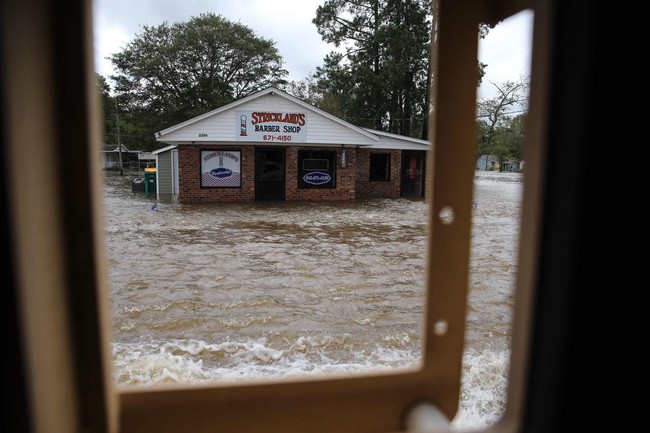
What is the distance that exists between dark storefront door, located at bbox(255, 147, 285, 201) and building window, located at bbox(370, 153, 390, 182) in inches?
202

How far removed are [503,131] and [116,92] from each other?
33.8 m

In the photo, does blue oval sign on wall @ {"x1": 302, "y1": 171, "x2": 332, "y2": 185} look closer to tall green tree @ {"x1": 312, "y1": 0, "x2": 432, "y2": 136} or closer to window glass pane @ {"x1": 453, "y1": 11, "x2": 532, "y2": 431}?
window glass pane @ {"x1": 453, "y1": 11, "x2": 532, "y2": 431}

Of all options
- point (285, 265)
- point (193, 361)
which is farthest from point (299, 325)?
point (285, 265)

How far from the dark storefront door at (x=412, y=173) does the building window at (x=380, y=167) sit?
88cm

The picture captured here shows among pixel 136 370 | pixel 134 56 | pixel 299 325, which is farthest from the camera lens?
pixel 134 56

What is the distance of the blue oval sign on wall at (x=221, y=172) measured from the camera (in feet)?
59.7

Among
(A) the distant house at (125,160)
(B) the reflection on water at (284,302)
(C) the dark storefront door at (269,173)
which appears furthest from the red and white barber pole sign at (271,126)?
(A) the distant house at (125,160)

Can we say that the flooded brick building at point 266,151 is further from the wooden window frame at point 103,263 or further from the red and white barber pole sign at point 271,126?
the wooden window frame at point 103,263

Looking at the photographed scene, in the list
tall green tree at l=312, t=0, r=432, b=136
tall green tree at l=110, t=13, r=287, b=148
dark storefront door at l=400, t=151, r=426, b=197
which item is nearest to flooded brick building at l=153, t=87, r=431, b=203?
dark storefront door at l=400, t=151, r=426, b=197

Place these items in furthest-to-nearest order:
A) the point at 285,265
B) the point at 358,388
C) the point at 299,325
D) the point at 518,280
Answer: the point at 285,265
the point at 299,325
the point at 358,388
the point at 518,280

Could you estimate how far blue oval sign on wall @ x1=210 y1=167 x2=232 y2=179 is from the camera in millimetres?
18203

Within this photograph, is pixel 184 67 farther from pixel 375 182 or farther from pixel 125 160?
pixel 125 160

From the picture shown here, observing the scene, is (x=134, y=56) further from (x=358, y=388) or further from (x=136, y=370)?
(x=358, y=388)

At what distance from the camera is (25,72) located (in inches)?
26.6
